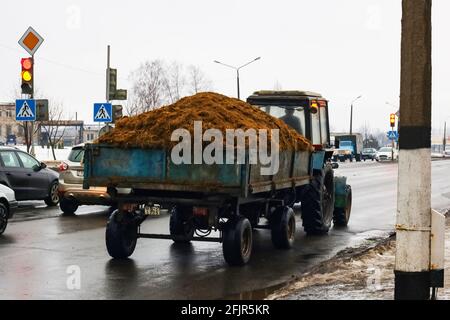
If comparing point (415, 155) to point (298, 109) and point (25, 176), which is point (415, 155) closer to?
point (298, 109)

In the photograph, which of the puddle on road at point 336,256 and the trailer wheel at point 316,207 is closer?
the puddle on road at point 336,256

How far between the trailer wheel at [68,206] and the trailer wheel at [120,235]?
6624 mm

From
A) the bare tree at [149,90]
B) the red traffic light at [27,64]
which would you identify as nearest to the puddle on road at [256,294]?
the red traffic light at [27,64]

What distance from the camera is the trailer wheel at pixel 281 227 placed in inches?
468

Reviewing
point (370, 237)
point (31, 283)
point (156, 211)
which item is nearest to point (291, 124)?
point (370, 237)

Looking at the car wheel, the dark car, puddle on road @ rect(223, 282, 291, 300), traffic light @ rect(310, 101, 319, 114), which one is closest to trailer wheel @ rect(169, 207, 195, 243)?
puddle on road @ rect(223, 282, 291, 300)

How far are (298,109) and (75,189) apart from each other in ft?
18.2

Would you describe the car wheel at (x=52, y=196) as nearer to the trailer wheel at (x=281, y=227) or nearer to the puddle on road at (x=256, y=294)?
the trailer wheel at (x=281, y=227)

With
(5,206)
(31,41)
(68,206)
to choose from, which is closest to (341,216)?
(68,206)

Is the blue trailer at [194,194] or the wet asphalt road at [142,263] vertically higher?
the blue trailer at [194,194]

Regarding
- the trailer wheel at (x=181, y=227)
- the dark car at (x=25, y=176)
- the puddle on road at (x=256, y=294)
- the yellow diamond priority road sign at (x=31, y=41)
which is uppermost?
the yellow diamond priority road sign at (x=31, y=41)

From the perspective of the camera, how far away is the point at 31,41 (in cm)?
2181

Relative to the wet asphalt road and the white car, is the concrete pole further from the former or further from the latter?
the white car

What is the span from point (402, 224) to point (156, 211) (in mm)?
4069
